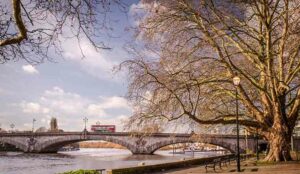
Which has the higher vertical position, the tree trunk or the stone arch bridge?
the tree trunk

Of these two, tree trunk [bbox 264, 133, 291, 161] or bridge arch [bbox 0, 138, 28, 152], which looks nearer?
tree trunk [bbox 264, 133, 291, 161]

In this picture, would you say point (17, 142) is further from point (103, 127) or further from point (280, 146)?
point (280, 146)

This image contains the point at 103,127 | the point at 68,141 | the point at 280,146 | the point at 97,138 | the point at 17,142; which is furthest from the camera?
the point at 103,127

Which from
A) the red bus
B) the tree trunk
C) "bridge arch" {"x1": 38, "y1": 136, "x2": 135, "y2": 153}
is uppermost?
the red bus

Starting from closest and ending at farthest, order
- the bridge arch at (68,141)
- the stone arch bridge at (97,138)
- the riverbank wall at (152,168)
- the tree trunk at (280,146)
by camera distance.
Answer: the riverbank wall at (152,168)
the tree trunk at (280,146)
the stone arch bridge at (97,138)
the bridge arch at (68,141)

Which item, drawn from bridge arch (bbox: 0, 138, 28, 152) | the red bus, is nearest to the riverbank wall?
bridge arch (bbox: 0, 138, 28, 152)

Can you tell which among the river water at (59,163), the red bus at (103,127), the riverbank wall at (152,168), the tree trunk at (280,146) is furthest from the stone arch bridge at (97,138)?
the tree trunk at (280,146)

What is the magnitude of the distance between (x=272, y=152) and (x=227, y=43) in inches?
299

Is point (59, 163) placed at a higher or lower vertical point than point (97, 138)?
lower

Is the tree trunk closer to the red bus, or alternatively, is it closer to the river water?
the river water

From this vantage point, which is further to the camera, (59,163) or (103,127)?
(103,127)

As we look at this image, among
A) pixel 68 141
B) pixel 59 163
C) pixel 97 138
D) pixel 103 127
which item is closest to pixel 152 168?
pixel 59 163

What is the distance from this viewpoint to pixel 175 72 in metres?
24.8

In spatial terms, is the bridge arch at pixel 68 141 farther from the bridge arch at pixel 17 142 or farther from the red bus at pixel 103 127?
the red bus at pixel 103 127
